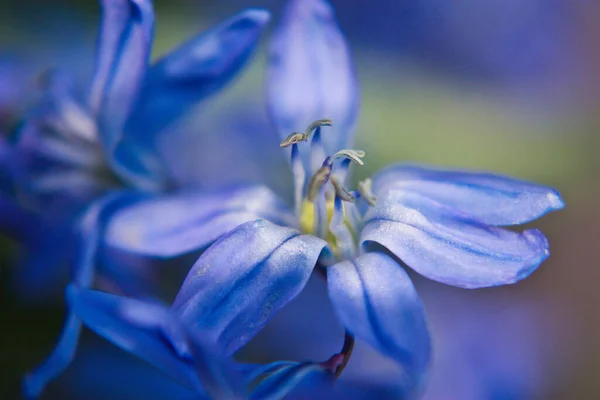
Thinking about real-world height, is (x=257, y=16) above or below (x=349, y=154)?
above

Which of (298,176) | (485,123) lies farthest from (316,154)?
(485,123)

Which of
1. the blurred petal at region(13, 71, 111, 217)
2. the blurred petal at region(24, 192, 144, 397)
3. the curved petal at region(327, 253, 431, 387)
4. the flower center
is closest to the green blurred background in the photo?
the blurred petal at region(13, 71, 111, 217)

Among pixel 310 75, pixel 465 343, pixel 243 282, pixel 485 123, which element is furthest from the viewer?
pixel 485 123

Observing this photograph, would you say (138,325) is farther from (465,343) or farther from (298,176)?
(465,343)

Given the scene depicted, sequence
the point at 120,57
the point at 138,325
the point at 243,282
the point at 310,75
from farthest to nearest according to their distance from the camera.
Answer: the point at 310,75 → the point at 120,57 → the point at 243,282 → the point at 138,325

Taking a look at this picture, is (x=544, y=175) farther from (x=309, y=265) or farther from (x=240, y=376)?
(x=240, y=376)

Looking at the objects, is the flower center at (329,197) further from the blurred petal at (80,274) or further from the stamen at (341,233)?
the blurred petal at (80,274)

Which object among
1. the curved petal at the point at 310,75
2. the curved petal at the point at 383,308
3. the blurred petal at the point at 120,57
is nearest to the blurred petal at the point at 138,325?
the curved petal at the point at 383,308

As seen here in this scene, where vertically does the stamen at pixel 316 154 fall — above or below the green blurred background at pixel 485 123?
above
